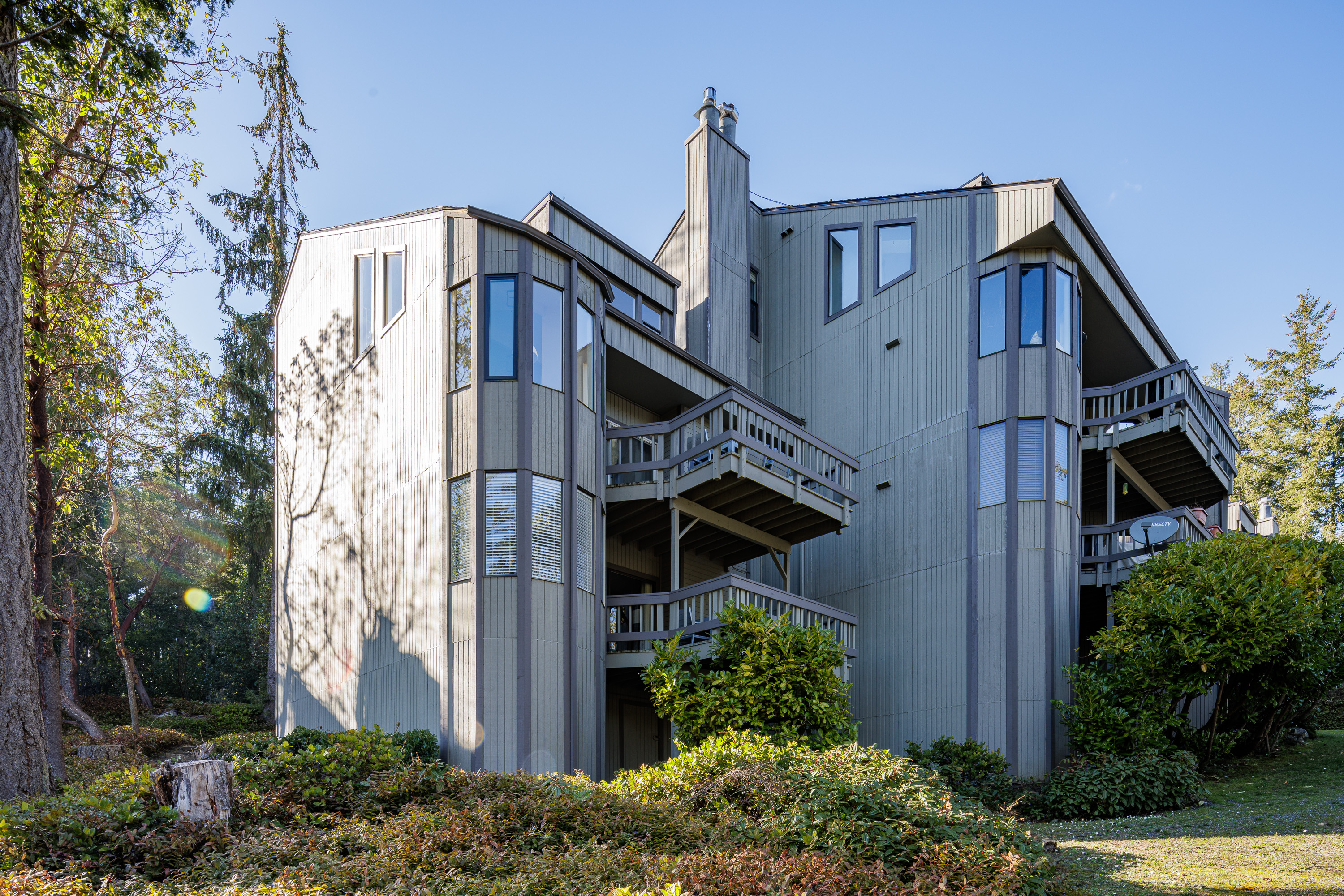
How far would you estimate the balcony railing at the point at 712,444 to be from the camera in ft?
55.0

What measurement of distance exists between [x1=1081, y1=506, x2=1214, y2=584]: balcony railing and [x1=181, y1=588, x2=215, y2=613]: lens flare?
110 ft

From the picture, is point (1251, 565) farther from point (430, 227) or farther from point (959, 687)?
point (430, 227)

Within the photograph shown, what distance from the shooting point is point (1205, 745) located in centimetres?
1769

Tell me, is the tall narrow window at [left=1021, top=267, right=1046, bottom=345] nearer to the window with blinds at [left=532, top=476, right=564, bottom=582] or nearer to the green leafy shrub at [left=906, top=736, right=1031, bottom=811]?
the green leafy shrub at [left=906, top=736, right=1031, bottom=811]

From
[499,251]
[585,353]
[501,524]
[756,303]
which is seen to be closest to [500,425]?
[501,524]

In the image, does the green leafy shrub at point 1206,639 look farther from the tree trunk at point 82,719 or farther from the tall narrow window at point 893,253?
the tree trunk at point 82,719

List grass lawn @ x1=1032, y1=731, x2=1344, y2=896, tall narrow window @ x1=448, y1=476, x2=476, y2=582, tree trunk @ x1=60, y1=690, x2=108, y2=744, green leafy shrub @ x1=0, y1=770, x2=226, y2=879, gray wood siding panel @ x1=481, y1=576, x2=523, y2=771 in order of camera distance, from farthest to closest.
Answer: tree trunk @ x1=60, y1=690, x2=108, y2=744
tall narrow window @ x1=448, y1=476, x2=476, y2=582
gray wood siding panel @ x1=481, y1=576, x2=523, y2=771
grass lawn @ x1=1032, y1=731, x2=1344, y2=896
green leafy shrub @ x1=0, y1=770, x2=226, y2=879

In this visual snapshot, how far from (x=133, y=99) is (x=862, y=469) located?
14.8m

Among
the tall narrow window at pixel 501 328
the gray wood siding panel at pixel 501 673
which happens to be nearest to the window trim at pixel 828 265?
the tall narrow window at pixel 501 328

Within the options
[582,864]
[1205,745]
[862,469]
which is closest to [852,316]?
[862,469]

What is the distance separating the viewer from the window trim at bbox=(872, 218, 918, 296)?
20.5 meters

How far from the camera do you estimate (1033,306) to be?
60.8 ft

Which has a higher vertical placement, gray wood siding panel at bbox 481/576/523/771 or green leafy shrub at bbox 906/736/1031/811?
gray wood siding panel at bbox 481/576/523/771

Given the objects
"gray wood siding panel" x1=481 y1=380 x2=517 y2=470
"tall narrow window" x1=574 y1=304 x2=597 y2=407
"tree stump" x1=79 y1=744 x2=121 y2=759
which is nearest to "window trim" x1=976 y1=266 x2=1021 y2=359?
"tall narrow window" x1=574 y1=304 x2=597 y2=407
